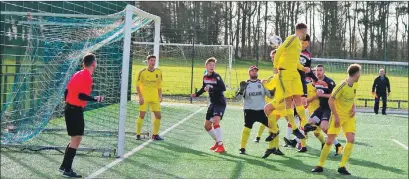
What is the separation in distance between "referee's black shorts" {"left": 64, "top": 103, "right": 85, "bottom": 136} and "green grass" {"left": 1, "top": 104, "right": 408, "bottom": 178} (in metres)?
0.69

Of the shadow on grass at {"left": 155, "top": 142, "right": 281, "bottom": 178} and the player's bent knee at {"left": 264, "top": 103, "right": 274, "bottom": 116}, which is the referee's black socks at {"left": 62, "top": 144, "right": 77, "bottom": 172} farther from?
the player's bent knee at {"left": 264, "top": 103, "right": 274, "bottom": 116}

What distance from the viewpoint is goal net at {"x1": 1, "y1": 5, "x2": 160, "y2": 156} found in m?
9.95

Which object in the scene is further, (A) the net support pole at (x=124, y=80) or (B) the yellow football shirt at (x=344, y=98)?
(A) the net support pole at (x=124, y=80)

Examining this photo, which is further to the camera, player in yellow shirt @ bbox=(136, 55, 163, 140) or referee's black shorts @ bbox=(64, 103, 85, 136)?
player in yellow shirt @ bbox=(136, 55, 163, 140)

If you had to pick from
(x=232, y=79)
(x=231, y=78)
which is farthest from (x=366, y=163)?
(x=232, y=79)

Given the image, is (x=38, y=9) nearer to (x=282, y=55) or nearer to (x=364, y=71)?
(x=282, y=55)

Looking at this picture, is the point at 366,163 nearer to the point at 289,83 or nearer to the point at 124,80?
the point at 289,83

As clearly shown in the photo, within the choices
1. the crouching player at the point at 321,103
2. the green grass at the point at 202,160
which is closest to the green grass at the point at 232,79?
the green grass at the point at 202,160

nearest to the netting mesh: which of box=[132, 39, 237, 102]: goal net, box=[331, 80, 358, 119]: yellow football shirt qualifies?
box=[331, 80, 358, 119]: yellow football shirt

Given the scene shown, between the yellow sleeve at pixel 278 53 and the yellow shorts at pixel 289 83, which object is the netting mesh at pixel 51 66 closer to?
the yellow sleeve at pixel 278 53

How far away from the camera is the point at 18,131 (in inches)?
432

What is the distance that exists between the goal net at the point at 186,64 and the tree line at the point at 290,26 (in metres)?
1.52

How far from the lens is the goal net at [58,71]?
32.6 feet

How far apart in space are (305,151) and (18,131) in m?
6.06
